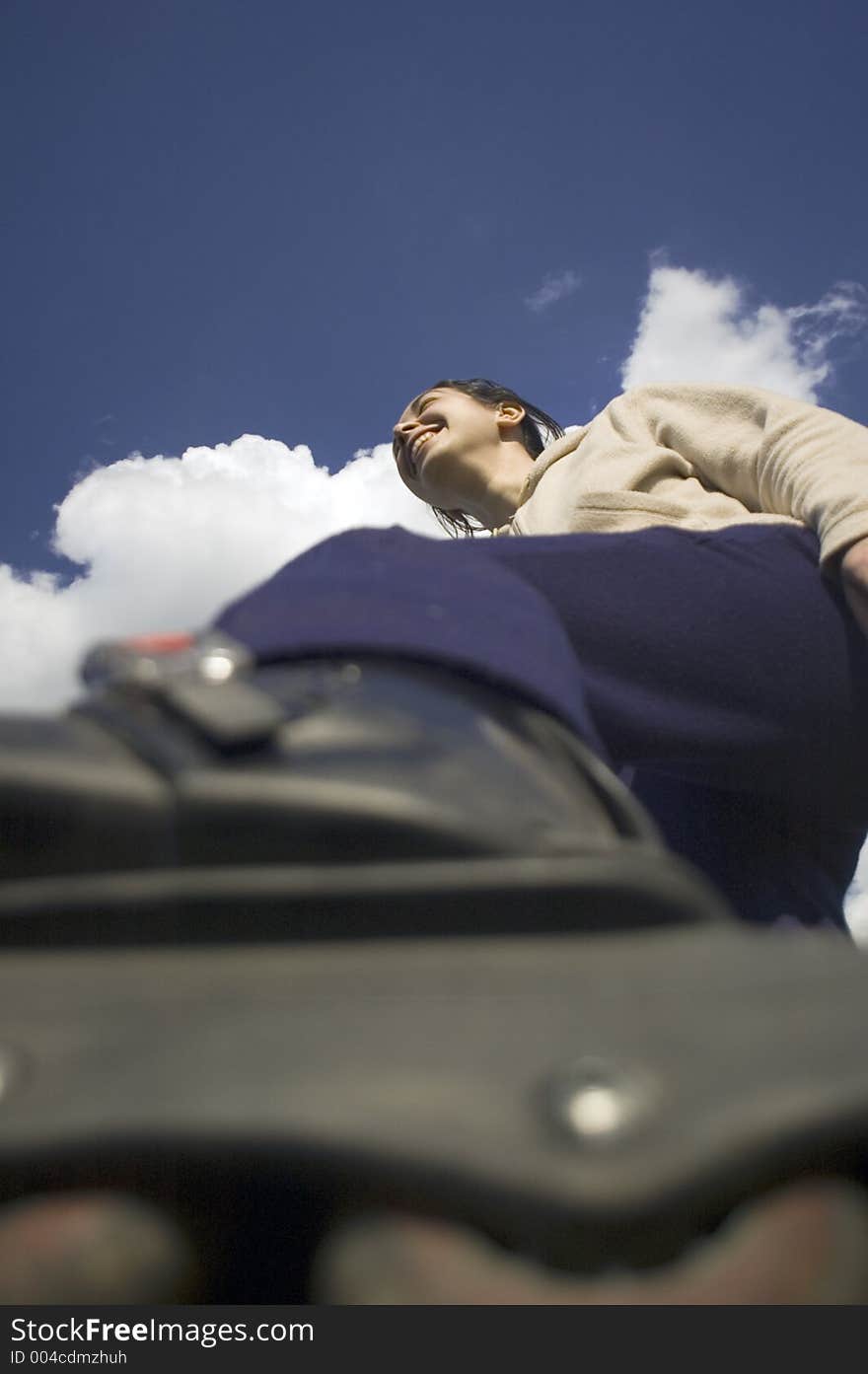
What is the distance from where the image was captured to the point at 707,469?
956 mm

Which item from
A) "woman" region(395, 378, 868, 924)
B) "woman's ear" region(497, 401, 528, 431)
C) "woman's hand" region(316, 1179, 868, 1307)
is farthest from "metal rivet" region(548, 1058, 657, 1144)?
"woman's ear" region(497, 401, 528, 431)

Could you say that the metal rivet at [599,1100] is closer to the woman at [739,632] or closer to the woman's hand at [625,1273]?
the woman's hand at [625,1273]

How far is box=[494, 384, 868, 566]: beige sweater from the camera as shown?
2.42 feet

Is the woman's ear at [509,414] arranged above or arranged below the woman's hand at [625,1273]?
above

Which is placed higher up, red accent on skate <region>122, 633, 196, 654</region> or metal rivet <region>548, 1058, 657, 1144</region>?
red accent on skate <region>122, 633, 196, 654</region>

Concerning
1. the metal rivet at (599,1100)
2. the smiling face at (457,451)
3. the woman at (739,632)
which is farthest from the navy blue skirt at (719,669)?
the smiling face at (457,451)

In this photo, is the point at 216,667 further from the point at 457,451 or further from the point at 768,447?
the point at 457,451

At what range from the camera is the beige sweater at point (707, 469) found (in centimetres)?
74

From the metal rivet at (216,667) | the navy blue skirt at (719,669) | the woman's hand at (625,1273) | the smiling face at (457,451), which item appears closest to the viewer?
the woman's hand at (625,1273)

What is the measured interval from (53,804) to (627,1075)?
17 cm

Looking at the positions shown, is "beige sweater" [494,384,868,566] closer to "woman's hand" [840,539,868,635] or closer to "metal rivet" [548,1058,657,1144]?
"woman's hand" [840,539,868,635]

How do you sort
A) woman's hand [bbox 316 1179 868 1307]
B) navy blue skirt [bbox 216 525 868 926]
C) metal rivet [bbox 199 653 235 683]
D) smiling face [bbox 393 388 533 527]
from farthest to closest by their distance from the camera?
smiling face [bbox 393 388 533 527] < navy blue skirt [bbox 216 525 868 926] < metal rivet [bbox 199 653 235 683] < woman's hand [bbox 316 1179 868 1307]

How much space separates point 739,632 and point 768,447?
259mm

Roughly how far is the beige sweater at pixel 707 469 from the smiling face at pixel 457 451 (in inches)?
11.7
